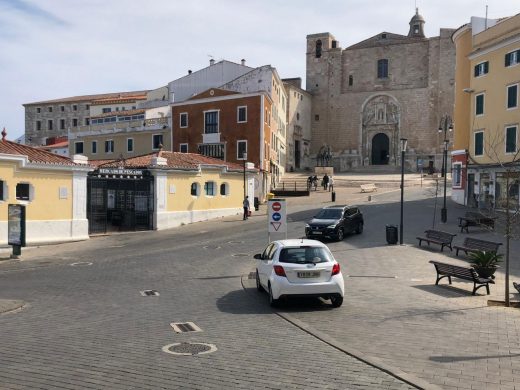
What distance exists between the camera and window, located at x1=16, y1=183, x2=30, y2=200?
25.6 metres

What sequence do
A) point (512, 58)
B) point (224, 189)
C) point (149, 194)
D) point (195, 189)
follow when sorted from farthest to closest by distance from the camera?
point (224, 189), point (195, 189), point (512, 58), point (149, 194)

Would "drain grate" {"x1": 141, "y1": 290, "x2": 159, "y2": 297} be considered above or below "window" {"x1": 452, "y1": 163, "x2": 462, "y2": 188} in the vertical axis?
below

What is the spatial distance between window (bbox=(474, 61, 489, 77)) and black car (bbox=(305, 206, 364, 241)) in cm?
1861

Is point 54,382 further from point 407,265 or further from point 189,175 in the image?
point 189,175

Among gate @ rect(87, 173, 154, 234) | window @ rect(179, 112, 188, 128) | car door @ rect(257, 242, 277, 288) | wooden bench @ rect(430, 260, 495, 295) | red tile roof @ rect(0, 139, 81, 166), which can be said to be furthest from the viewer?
window @ rect(179, 112, 188, 128)

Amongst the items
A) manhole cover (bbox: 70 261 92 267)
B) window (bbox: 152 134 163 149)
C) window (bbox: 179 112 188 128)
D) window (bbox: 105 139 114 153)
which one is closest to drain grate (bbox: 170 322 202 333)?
manhole cover (bbox: 70 261 92 267)

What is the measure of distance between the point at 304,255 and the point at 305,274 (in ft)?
1.89

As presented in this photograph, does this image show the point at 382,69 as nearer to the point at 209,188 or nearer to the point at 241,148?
the point at 241,148

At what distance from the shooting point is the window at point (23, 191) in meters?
25.6

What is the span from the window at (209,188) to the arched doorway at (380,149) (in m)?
45.1

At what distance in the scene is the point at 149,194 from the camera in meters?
32.2

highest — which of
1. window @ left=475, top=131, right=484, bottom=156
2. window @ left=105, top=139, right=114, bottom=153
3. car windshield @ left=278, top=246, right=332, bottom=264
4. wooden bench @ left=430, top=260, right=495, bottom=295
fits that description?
window @ left=105, top=139, right=114, bottom=153

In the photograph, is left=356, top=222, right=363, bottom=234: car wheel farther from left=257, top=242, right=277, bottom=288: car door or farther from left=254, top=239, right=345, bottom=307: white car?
left=254, top=239, right=345, bottom=307: white car

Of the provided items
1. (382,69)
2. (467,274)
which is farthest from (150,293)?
(382,69)
